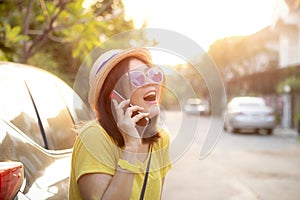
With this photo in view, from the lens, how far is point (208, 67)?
1.84 meters

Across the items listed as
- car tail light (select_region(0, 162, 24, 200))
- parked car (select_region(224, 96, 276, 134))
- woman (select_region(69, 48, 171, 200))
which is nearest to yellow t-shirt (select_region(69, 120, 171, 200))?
woman (select_region(69, 48, 171, 200))

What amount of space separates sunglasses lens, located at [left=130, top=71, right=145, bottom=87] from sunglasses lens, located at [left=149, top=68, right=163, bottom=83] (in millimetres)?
33

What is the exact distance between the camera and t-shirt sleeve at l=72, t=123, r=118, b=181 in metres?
1.77

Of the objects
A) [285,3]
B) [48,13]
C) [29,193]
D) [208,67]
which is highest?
[285,3]

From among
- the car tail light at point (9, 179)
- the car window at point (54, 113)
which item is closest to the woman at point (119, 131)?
the car tail light at point (9, 179)

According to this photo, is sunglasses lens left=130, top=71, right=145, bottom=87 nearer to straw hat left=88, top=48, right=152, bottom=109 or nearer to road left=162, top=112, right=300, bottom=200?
straw hat left=88, top=48, right=152, bottom=109

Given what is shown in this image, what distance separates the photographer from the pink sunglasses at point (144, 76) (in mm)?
1732

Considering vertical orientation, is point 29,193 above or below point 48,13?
below

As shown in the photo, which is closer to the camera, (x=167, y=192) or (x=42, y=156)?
(x=42, y=156)

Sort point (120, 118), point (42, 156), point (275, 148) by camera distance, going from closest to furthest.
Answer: point (120, 118) → point (42, 156) → point (275, 148)

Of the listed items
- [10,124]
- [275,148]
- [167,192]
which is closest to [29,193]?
[10,124]

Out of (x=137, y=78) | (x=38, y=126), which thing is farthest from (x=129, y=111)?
(x=38, y=126)

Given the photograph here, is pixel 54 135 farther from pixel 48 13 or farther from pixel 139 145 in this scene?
pixel 48 13

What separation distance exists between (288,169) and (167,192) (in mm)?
3713
